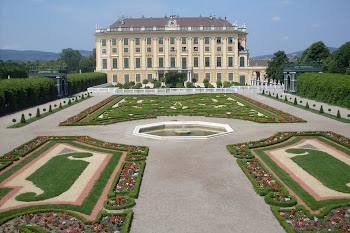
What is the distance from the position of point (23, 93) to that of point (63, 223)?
35318mm

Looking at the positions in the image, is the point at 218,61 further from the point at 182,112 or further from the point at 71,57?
the point at 71,57

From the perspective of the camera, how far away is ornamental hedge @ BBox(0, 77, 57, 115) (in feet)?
138

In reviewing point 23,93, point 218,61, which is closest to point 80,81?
point 23,93

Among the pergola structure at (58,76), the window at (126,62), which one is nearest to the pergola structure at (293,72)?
the pergola structure at (58,76)

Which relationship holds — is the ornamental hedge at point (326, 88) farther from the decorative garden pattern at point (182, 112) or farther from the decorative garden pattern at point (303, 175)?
the decorative garden pattern at point (303, 175)

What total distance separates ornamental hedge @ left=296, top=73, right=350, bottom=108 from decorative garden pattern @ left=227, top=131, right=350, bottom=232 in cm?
1737

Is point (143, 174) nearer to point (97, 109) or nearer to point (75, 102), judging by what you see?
point (97, 109)

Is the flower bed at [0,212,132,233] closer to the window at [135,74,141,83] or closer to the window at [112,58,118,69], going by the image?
the window at [135,74,141,83]

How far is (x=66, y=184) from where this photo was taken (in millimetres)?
18156

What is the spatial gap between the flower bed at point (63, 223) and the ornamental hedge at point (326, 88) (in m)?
35.5

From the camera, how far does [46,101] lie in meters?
53.9

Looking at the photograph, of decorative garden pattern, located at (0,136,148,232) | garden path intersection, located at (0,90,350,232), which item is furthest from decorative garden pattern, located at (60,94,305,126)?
decorative garden pattern, located at (0,136,148,232)

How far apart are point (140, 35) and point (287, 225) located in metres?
88.5

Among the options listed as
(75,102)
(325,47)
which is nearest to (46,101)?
(75,102)
